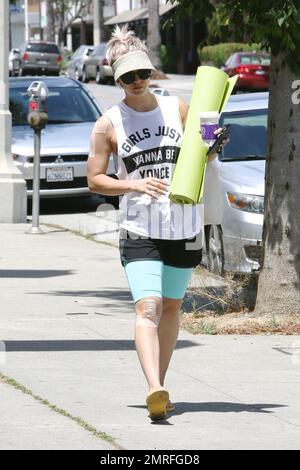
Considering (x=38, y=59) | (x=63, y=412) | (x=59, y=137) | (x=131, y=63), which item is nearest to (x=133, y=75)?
(x=131, y=63)

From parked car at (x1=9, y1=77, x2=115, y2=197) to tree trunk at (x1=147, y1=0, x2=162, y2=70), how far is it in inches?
1472

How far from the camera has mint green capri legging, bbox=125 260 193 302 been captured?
6.43 metres

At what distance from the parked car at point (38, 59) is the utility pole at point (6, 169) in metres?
45.3

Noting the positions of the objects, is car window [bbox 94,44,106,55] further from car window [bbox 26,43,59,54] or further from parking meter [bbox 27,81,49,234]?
parking meter [bbox 27,81,49,234]

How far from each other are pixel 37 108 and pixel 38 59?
46843mm

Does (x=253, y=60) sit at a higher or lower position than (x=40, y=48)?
higher

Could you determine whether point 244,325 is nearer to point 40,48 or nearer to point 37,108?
point 37,108

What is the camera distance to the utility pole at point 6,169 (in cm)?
1590

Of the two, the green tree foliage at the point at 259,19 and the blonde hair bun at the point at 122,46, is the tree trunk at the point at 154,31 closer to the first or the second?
the green tree foliage at the point at 259,19

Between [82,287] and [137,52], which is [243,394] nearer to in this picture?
[137,52]

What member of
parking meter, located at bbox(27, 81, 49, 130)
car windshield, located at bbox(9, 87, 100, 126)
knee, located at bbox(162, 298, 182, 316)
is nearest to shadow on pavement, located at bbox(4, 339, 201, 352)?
knee, located at bbox(162, 298, 182, 316)

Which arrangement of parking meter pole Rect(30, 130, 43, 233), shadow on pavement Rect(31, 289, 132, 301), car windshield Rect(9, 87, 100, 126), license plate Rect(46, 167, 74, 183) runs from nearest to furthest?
shadow on pavement Rect(31, 289, 132, 301), parking meter pole Rect(30, 130, 43, 233), license plate Rect(46, 167, 74, 183), car windshield Rect(9, 87, 100, 126)

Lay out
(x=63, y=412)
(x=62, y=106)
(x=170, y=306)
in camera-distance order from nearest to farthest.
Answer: (x=63, y=412) → (x=170, y=306) → (x=62, y=106)

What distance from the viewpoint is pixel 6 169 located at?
16.0 metres
